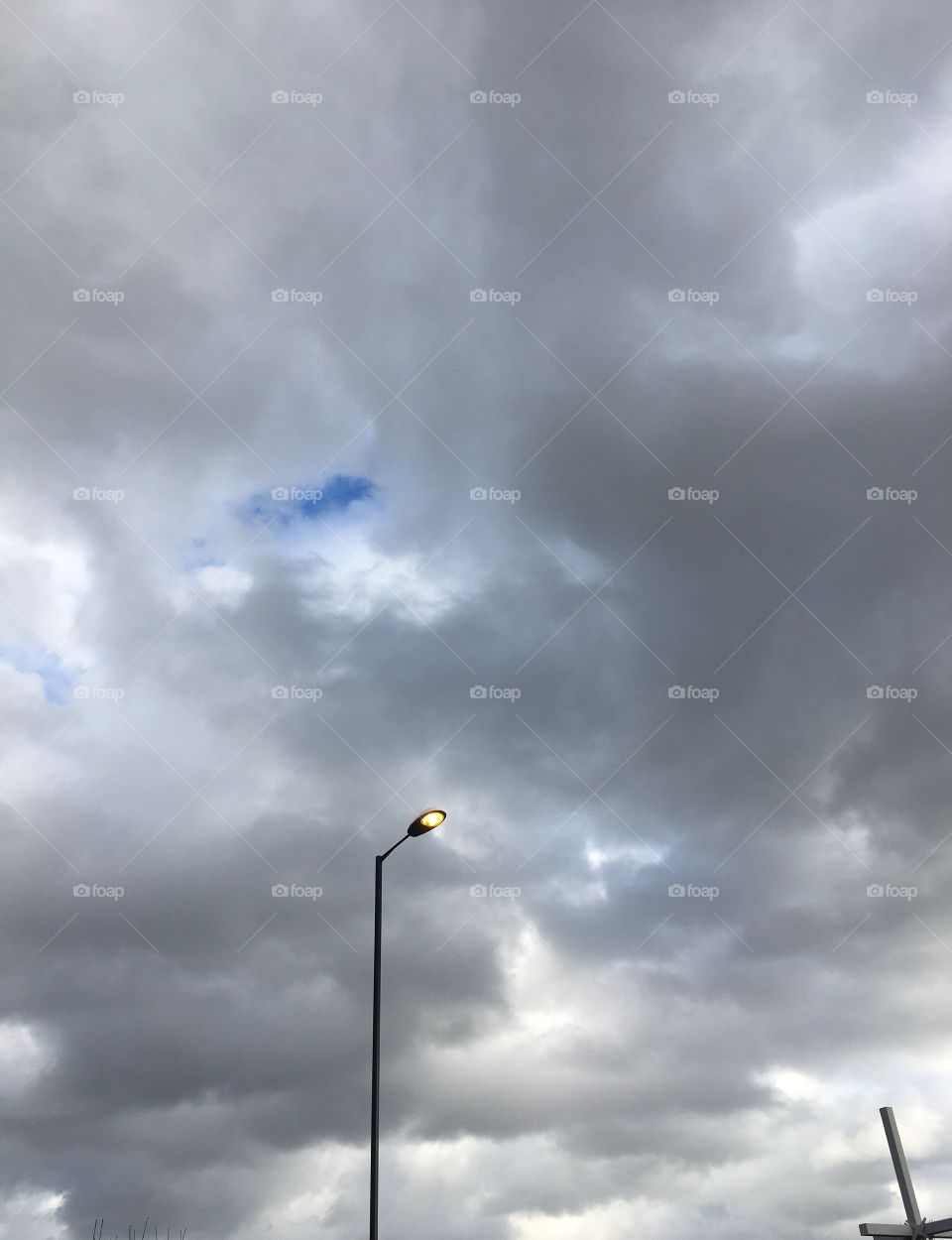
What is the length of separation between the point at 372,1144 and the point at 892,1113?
776 cm

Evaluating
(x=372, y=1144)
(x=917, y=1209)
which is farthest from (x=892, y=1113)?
(x=372, y=1144)

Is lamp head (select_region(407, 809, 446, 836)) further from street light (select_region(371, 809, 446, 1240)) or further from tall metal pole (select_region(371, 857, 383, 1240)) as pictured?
tall metal pole (select_region(371, 857, 383, 1240))

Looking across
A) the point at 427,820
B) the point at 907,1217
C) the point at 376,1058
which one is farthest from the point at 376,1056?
the point at 907,1217

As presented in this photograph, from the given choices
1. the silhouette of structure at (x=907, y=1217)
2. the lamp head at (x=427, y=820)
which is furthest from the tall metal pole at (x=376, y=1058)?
the silhouette of structure at (x=907, y=1217)

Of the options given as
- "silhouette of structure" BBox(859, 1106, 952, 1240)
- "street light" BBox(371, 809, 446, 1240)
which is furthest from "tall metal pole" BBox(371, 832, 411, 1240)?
"silhouette of structure" BBox(859, 1106, 952, 1240)

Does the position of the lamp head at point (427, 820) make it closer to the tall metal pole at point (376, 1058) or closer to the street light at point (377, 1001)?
the street light at point (377, 1001)

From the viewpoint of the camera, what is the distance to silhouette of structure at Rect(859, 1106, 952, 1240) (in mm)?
12062

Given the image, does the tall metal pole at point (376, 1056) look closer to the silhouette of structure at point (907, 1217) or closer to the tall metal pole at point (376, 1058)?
the tall metal pole at point (376, 1058)

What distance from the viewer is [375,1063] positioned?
43.7 feet

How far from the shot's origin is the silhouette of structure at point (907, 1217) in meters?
12.1

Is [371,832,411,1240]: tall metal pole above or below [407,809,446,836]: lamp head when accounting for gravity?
below

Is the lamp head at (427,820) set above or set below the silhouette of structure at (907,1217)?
above

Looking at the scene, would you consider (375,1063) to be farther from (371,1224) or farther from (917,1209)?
(917,1209)

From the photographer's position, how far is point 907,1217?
13305mm
